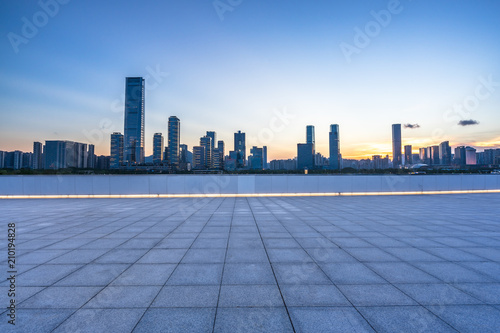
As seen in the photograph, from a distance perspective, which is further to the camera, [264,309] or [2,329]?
[264,309]

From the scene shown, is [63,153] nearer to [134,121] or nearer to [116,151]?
[116,151]

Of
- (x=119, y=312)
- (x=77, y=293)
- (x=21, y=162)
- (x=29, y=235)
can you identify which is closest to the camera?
(x=119, y=312)

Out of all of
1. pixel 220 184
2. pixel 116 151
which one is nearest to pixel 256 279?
pixel 220 184

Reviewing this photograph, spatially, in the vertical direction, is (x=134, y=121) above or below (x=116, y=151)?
above

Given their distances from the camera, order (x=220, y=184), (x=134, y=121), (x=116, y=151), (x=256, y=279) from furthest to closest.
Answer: (x=134, y=121), (x=116, y=151), (x=220, y=184), (x=256, y=279)

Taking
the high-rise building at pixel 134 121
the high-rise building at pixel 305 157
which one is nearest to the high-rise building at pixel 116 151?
the high-rise building at pixel 134 121

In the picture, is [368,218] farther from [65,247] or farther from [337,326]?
[65,247]

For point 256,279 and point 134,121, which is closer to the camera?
point 256,279

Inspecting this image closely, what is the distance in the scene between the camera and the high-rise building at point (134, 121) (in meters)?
109

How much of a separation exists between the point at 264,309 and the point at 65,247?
19.6ft

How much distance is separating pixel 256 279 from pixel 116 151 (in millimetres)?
138982

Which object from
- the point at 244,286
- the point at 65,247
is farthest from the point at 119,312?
the point at 65,247

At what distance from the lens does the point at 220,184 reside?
63.3ft

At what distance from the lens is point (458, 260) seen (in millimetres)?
5469
